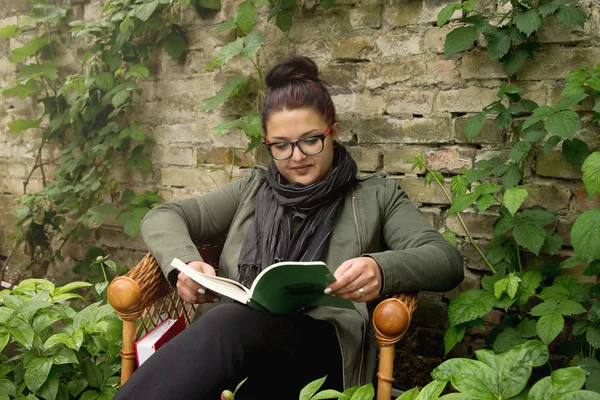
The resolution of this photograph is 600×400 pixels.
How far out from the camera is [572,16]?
158cm

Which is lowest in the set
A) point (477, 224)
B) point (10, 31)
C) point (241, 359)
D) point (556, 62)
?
point (241, 359)

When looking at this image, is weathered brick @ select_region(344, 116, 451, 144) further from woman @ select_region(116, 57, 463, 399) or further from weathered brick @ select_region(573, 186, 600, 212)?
weathered brick @ select_region(573, 186, 600, 212)

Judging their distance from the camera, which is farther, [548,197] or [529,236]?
[548,197]

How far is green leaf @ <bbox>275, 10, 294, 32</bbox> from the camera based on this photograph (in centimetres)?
214

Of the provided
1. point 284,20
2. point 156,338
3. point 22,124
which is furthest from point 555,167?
point 22,124

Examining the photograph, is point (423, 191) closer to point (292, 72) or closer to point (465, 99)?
point (465, 99)

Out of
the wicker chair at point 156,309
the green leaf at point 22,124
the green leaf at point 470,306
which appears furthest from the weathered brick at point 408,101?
the green leaf at point 22,124

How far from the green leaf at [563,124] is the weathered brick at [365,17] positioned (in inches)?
30.1

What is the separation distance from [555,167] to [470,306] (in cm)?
56

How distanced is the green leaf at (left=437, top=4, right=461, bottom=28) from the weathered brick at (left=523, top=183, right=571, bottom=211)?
2.02 ft

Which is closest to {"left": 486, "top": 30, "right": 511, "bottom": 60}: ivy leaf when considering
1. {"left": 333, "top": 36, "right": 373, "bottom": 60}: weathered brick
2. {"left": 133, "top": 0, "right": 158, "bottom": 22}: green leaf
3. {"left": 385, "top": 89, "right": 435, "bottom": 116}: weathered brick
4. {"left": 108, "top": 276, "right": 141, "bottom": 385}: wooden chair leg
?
{"left": 385, "top": 89, "right": 435, "bottom": 116}: weathered brick

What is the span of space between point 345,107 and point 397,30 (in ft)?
1.14

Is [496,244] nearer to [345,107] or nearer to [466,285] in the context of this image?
[466,285]

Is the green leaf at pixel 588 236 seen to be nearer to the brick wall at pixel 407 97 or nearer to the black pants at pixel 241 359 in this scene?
the brick wall at pixel 407 97
